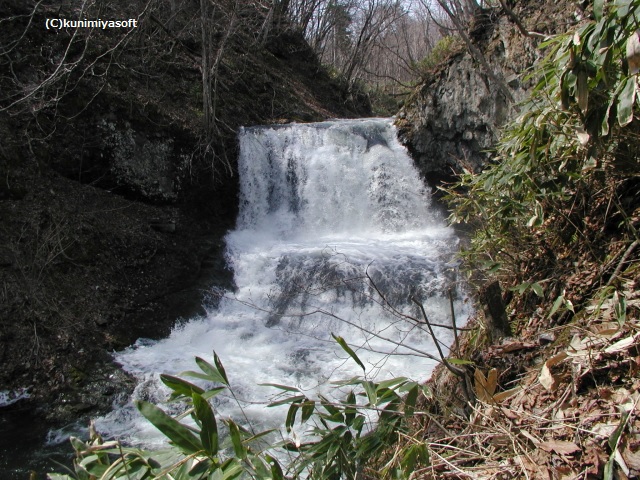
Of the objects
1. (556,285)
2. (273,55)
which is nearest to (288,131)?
(273,55)

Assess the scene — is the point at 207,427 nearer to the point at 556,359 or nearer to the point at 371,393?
the point at 371,393

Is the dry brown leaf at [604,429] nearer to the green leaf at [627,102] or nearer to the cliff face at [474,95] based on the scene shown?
the green leaf at [627,102]

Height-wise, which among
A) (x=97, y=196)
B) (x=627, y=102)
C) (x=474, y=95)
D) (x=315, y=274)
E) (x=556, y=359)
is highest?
(x=474, y=95)

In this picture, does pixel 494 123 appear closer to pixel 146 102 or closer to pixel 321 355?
pixel 321 355

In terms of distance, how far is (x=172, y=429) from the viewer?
4.21ft

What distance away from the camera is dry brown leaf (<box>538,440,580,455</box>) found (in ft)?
4.64

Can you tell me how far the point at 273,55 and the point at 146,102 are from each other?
9258 millimetres

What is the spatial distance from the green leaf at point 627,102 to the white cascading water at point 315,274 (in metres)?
1.41

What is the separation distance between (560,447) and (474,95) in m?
8.65

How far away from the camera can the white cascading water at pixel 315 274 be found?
5.68m

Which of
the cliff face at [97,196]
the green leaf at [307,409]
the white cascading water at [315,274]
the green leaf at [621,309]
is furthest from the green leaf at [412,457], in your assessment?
the cliff face at [97,196]

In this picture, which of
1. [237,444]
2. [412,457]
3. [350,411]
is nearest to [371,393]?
[350,411]

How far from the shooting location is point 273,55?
17484 millimetres

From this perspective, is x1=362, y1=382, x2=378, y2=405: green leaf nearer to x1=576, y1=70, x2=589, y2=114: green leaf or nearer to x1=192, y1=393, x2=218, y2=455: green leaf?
x1=192, y1=393, x2=218, y2=455: green leaf
